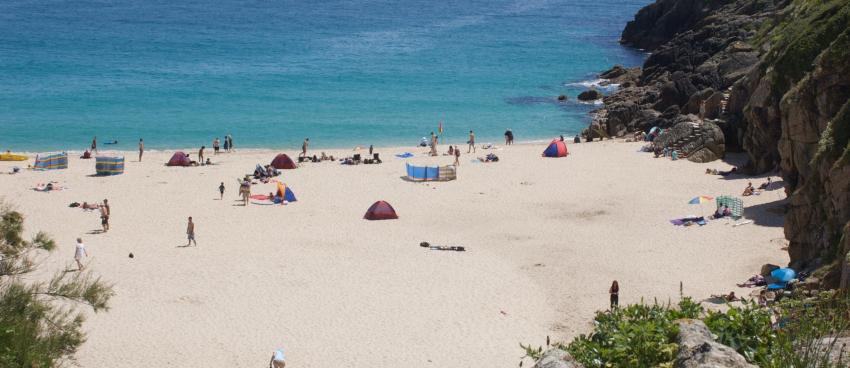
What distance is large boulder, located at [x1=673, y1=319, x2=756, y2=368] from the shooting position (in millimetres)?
8633

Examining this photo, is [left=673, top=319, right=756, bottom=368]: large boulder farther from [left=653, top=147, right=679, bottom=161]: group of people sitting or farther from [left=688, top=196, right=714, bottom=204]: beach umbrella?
[left=653, top=147, right=679, bottom=161]: group of people sitting

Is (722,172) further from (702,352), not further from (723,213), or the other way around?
(702,352)

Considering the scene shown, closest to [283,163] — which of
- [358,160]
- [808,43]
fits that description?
[358,160]

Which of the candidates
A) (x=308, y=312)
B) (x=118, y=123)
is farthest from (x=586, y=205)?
(x=118, y=123)

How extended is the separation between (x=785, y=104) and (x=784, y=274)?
5.61 metres

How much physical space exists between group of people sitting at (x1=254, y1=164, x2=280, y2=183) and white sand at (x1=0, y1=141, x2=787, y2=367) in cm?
73

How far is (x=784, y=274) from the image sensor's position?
1955 cm

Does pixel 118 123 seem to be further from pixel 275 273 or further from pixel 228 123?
pixel 275 273

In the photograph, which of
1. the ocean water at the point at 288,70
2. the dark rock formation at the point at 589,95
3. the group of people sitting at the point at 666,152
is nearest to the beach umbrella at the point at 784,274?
the group of people sitting at the point at 666,152

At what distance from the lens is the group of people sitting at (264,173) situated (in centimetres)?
3481

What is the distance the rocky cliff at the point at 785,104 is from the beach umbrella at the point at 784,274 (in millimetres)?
554

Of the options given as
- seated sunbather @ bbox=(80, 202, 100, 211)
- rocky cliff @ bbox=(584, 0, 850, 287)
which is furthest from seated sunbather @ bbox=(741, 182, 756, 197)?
seated sunbather @ bbox=(80, 202, 100, 211)

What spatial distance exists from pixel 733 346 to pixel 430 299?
39.2 feet

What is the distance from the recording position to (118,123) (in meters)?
51.5
